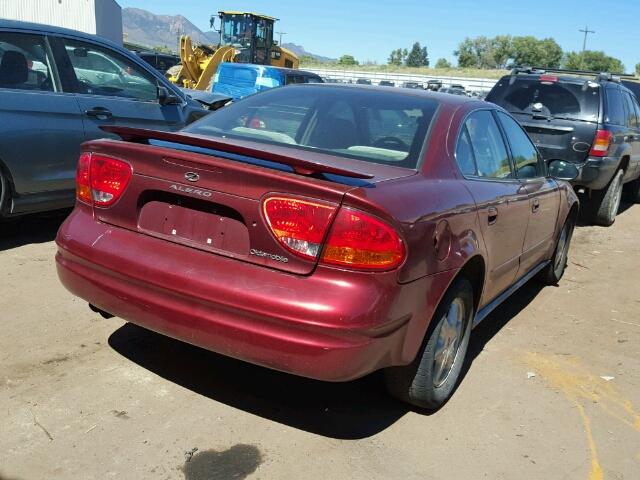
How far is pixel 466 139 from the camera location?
3734mm

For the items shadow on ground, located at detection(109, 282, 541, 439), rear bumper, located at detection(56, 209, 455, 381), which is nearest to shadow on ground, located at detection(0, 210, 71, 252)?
shadow on ground, located at detection(109, 282, 541, 439)

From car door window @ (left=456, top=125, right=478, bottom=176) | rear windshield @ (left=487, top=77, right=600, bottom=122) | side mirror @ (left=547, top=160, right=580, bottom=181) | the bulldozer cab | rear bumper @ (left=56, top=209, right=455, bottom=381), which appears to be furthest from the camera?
the bulldozer cab

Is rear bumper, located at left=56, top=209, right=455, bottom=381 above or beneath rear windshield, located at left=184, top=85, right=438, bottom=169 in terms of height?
beneath

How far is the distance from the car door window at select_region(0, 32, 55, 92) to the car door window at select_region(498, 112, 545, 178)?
3.68 meters

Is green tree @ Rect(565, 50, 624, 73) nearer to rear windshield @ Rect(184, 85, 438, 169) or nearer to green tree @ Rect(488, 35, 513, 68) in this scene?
green tree @ Rect(488, 35, 513, 68)

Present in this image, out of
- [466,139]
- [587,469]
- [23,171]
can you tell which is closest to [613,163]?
Result: [466,139]

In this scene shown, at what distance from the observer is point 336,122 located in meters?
3.74

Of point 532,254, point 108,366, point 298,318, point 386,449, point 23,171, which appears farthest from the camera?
point 23,171

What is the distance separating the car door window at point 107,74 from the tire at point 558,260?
3983 millimetres

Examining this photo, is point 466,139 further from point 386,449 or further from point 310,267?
point 386,449

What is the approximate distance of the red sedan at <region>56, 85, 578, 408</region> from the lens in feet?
8.79

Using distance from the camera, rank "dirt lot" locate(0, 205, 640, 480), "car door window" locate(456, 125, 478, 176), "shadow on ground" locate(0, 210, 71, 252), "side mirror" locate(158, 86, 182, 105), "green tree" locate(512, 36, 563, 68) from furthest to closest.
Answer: "green tree" locate(512, 36, 563, 68) → "side mirror" locate(158, 86, 182, 105) → "shadow on ground" locate(0, 210, 71, 252) → "car door window" locate(456, 125, 478, 176) → "dirt lot" locate(0, 205, 640, 480)

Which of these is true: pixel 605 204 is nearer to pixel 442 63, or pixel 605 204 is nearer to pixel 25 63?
pixel 25 63

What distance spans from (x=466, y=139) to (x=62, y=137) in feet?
11.4
